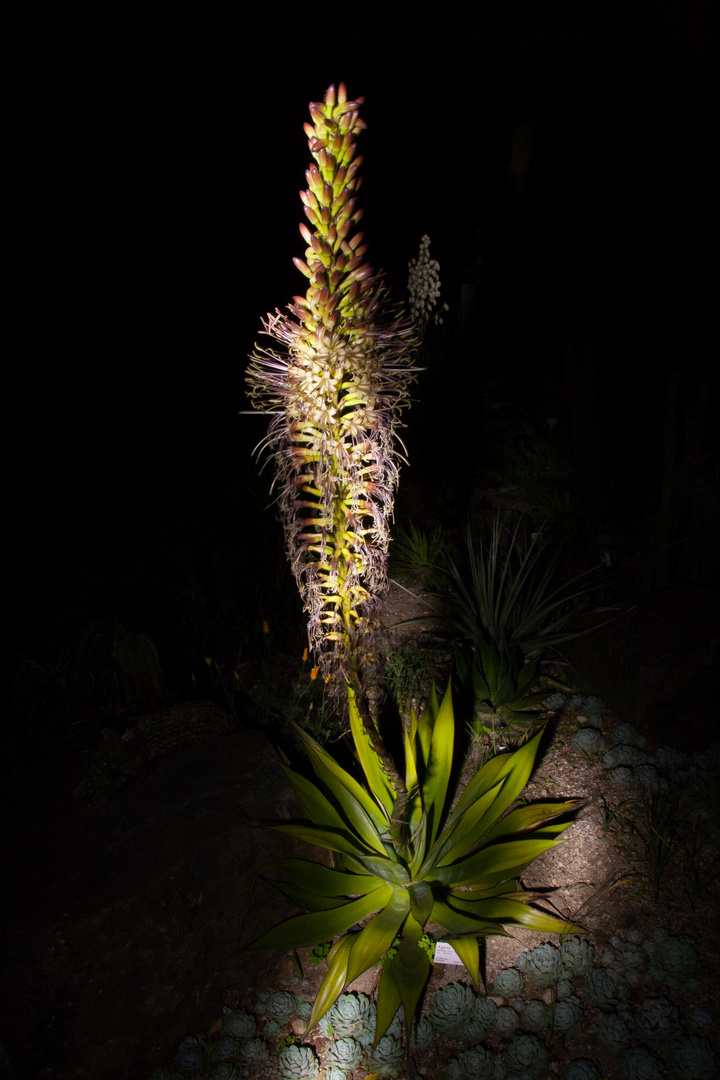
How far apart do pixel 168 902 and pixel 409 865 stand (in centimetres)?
86

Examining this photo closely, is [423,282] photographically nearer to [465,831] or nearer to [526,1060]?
[465,831]

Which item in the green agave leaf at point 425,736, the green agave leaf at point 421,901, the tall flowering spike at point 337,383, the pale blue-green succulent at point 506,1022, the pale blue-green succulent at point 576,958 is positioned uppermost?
the tall flowering spike at point 337,383

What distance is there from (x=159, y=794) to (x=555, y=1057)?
5.42 ft

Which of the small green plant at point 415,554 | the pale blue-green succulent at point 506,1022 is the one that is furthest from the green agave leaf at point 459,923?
the small green plant at point 415,554

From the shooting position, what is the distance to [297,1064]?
6.51 ft

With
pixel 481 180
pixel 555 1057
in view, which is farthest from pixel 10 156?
pixel 555 1057

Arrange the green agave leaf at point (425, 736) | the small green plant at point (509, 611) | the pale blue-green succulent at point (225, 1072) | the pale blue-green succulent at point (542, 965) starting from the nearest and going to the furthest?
1. the pale blue-green succulent at point (225, 1072)
2. the pale blue-green succulent at point (542, 965)
3. the green agave leaf at point (425, 736)
4. the small green plant at point (509, 611)

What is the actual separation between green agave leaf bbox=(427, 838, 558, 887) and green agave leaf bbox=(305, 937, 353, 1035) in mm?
449

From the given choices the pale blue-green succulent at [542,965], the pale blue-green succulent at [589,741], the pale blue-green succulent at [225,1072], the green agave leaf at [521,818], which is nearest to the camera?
the pale blue-green succulent at [225,1072]

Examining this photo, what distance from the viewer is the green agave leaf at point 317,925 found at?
208 cm

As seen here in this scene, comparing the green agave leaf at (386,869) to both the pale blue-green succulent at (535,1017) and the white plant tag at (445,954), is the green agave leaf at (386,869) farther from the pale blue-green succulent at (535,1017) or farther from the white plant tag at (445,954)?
the pale blue-green succulent at (535,1017)

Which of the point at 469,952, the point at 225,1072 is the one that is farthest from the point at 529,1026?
the point at 225,1072

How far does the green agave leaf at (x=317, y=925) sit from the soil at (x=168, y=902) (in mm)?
221

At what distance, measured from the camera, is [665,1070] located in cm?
186
